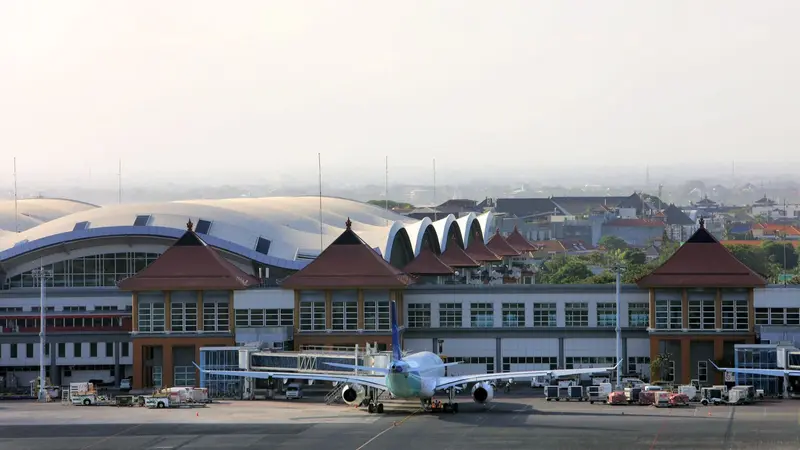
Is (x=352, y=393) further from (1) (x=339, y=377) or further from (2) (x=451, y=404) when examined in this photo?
(2) (x=451, y=404)

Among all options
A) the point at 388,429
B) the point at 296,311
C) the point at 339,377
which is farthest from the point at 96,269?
the point at 388,429

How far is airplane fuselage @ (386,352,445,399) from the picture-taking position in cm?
11238

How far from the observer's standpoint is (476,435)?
337 feet

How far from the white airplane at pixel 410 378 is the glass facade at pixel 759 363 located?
16.2 m

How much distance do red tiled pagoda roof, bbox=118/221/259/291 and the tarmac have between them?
17496mm

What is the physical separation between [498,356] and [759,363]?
77.4 ft

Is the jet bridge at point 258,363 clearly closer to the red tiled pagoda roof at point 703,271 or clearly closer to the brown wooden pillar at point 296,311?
the brown wooden pillar at point 296,311

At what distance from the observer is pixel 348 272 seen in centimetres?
14275

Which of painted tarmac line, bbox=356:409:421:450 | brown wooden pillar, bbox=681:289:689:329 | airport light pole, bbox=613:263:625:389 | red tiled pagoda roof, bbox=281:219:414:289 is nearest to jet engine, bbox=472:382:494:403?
painted tarmac line, bbox=356:409:421:450

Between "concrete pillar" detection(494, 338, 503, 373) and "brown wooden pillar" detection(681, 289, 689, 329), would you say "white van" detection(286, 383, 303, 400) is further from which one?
"brown wooden pillar" detection(681, 289, 689, 329)

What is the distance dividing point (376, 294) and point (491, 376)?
26186 millimetres

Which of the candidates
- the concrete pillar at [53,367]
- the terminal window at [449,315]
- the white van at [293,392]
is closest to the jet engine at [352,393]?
the white van at [293,392]

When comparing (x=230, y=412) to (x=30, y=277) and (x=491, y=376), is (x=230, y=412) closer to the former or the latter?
(x=491, y=376)

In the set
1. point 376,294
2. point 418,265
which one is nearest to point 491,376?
point 376,294
